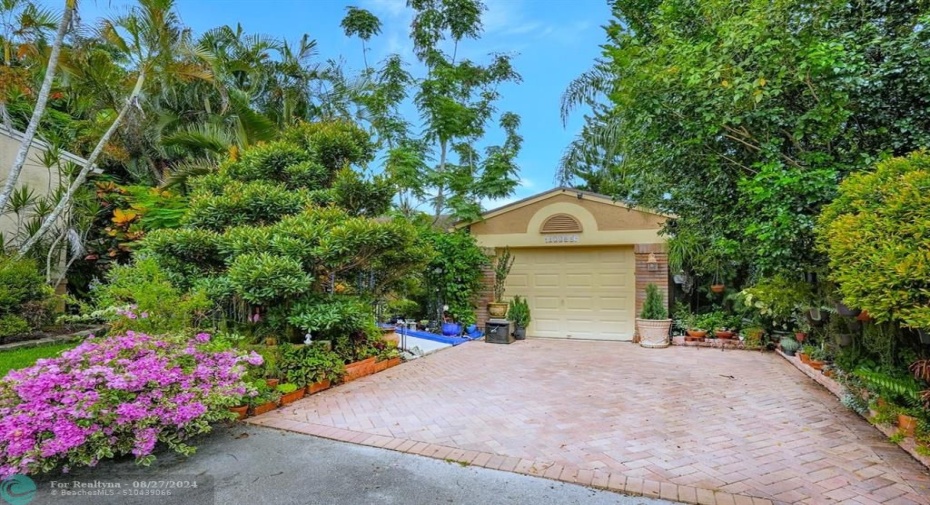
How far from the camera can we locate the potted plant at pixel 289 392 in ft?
15.4

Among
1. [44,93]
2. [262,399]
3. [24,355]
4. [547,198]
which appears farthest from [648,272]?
[44,93]

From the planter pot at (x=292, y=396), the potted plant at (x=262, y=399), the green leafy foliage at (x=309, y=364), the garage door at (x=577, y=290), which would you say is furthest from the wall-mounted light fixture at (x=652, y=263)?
the potted plant at (x=262, y=399)

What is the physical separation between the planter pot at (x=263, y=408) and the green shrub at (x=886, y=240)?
16.6ft

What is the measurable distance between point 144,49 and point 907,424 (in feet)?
35.6

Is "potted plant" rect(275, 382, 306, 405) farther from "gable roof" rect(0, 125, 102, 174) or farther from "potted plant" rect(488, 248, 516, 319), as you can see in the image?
"gable roof" rect(0, 125, 102, 174)

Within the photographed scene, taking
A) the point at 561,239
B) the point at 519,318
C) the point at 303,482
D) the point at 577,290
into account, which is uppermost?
the point at 561,239

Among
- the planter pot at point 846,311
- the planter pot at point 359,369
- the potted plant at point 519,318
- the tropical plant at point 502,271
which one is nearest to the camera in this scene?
the planter pot at point 846,311

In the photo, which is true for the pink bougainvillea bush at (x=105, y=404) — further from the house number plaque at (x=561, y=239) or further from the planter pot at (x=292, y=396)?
the house number plaque at (x=561, y=239)

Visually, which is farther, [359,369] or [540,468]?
[359,369]

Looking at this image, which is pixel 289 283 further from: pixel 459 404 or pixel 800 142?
pixel 800 142

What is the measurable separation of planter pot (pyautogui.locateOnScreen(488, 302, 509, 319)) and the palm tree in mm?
7183

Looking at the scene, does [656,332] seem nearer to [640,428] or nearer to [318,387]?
[640,428]

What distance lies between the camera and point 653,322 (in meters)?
8.81

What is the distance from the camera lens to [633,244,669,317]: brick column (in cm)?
941
